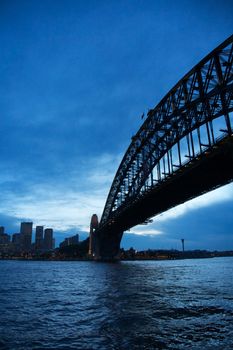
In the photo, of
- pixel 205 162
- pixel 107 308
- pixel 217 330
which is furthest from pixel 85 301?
pixel 205 162

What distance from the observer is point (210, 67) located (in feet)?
93.6

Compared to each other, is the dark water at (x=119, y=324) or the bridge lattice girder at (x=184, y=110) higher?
the bridge lattice girder at (x=184, y=110)

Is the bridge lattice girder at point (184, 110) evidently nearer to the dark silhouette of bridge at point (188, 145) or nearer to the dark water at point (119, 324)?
the dark silhouette of bridge at point (188, 145)

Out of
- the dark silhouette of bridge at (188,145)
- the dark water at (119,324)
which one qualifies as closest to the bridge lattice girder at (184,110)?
the dark silhouette of bridge at (188,145)

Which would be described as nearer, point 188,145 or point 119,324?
point 119,324

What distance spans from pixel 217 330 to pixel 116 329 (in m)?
3.64

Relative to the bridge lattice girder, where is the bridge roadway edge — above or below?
below

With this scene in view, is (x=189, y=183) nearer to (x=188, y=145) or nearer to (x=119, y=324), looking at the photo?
(x=188, y=145)

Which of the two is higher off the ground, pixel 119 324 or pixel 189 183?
pixel 189 183

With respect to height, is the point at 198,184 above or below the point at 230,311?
above

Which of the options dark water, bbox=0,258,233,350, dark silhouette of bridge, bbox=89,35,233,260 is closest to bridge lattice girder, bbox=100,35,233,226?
dark silhouette of bridge, bbox=89,35,233,260

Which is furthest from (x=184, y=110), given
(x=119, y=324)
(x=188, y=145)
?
(x=119, y=324)

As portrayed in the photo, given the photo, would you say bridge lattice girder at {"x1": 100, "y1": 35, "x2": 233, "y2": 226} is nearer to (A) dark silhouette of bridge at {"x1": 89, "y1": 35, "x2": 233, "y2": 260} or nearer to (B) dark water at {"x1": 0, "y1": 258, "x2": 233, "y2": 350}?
(A) dark silhouette of bridge at {"x1": 89, "y1": 35, "x2": 233, "y2": 260}

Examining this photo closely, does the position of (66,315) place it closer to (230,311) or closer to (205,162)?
(230,311)
